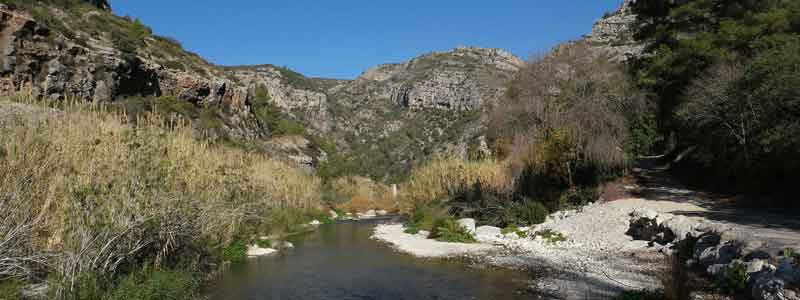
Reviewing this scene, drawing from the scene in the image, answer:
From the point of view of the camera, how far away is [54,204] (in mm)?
8453

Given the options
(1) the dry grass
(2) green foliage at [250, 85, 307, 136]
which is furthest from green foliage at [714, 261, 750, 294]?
(2) green foliage at [250, 85, 307, 136]

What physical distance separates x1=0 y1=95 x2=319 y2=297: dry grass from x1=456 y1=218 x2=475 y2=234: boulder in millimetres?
11383

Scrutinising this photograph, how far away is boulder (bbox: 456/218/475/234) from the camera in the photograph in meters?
20.7

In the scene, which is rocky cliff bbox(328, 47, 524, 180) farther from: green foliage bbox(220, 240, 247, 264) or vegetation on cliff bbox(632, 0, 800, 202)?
green foliage bbox(220, 240, 247, 264)

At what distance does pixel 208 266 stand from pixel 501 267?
7.83m

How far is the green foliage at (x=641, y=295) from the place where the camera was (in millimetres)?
8080

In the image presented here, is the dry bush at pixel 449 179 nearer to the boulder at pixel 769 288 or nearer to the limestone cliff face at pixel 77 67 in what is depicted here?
the boulder at pixel 769 288

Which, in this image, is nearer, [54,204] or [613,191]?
[54,204]

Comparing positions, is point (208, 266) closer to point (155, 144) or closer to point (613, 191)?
point (155, 144)

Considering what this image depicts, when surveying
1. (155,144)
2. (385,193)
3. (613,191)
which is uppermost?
(155,144)

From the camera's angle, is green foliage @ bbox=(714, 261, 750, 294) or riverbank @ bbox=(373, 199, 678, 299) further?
riverbank @ bbox=(373, 199, 678, 299)

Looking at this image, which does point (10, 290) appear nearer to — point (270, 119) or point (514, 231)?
point (514, 231)

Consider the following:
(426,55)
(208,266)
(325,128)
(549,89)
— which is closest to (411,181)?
(549,89)

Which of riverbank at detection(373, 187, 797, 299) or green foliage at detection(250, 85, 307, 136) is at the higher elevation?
green foliage at detection(250, 85, 307, 136)
